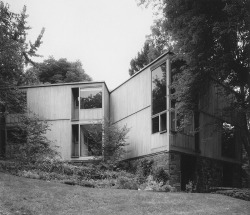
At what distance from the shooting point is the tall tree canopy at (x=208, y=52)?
57.8 ft

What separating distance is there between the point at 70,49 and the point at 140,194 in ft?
133

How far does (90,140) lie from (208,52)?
11.6m

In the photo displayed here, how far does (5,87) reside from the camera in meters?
23.8

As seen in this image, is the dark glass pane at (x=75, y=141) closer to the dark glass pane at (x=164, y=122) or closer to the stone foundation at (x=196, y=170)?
the stone foundation at (x=196, y=170)

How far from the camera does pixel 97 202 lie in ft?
43.3

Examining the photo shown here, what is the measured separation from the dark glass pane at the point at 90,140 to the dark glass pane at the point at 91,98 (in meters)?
1.45

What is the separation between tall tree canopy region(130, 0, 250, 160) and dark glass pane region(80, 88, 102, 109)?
842 cm

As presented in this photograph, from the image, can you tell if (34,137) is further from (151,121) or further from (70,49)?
(70,49)

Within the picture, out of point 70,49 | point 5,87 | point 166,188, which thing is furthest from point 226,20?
point 70,49

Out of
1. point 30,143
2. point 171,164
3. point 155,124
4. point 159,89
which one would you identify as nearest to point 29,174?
point 30,143

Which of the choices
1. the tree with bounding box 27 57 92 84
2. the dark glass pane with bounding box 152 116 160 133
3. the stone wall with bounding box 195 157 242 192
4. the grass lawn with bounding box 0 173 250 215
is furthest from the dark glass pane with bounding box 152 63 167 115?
the tree with bounding box 27 57 92 84

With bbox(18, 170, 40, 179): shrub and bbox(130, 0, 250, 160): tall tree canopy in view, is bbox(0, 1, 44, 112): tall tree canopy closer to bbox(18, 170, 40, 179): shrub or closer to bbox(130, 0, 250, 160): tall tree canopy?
bbox(18, 170, 40, 179): shrub

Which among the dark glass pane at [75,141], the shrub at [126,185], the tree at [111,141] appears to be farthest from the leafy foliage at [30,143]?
the shrub at [126,185]

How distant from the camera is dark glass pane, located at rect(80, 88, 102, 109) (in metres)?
26.2
